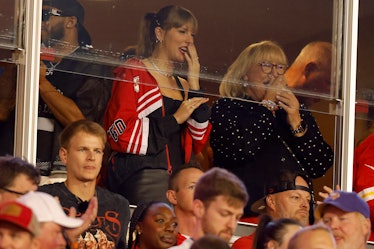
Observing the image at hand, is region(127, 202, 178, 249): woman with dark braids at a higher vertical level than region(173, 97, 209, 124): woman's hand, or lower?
lower

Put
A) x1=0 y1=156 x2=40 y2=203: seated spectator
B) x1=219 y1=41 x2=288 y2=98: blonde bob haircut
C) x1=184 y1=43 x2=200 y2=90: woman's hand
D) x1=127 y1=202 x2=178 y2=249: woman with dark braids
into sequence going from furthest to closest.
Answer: x1=219 y1=41 x2=288 y2=98: blonde bob haircut
x1=184 y1=43 x2=200 y2=90: woman's hand
x1=127 y1=202 x2=178 y2=249: woman with dark braids
x1=0 y1=156 x2=40 y2=203: seated spectator

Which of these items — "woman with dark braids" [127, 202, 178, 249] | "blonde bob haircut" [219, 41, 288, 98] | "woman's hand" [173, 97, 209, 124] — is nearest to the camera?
"woman with dark braids" [127, 202, 178, 249]

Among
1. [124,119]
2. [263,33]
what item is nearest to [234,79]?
[263,33]

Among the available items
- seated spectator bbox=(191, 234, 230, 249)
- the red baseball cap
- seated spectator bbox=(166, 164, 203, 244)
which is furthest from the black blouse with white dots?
the red baseball cap

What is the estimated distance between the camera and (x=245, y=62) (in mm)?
8523

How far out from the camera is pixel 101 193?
718 centimetres

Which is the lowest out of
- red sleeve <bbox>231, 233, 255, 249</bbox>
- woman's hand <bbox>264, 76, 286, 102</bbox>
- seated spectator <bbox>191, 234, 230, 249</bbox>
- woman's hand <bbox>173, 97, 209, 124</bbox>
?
red sleeve <bbox>231, 233, 255, 249</bbox>

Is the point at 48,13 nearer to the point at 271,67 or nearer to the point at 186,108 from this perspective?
the point at 186,108

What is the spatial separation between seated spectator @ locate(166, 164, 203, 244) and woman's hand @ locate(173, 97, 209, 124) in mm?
579

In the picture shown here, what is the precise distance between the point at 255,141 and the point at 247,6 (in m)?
0.94

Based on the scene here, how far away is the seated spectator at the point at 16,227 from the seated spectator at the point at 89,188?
1551mm

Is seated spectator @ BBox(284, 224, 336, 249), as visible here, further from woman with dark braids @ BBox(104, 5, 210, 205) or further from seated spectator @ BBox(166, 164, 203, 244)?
woman with dark braids @ BBox(104, 5, 210, 205)

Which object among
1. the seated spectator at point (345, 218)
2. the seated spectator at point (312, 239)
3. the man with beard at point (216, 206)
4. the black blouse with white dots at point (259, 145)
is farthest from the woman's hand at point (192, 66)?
the seated spectator at point (312, 239)

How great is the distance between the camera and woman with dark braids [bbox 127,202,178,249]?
7.14m
